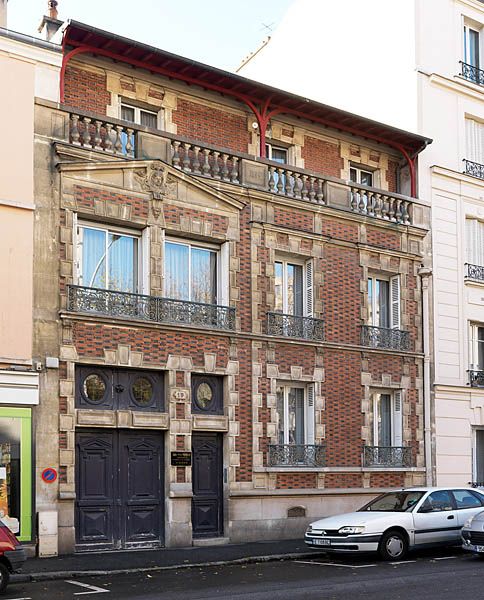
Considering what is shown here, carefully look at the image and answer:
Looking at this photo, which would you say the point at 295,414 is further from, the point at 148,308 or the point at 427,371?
the point at 148,308

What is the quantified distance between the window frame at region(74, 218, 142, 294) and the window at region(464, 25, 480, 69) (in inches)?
495

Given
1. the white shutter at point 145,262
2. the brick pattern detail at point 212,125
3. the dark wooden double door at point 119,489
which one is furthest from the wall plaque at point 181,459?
the brick pattern detail at point 212,125

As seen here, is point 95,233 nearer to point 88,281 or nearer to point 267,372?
point 88,281

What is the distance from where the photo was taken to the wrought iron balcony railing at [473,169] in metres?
26.7

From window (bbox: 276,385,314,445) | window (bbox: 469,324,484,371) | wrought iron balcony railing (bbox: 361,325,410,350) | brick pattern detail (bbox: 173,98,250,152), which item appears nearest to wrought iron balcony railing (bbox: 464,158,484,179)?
window (bbox: 469,324,484,371)

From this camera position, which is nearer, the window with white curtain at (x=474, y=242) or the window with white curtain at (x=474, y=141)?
the window with white curtain at (x=474, y=242)

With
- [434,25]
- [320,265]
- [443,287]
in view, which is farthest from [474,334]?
[434,25]

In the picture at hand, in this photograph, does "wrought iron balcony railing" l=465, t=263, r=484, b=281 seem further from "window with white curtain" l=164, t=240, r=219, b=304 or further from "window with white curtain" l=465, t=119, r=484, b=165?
"window with white curtain" l=164, t=240, r=219, b=304

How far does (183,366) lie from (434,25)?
12.9m

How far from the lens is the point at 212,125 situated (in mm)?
22078

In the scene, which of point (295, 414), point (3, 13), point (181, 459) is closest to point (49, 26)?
point (3, 13)

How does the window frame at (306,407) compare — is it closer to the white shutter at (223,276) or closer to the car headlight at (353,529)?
the white shutter at (223,276)

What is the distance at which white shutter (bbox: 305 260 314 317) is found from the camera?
73.7ft

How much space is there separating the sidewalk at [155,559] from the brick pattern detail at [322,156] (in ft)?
30.0
